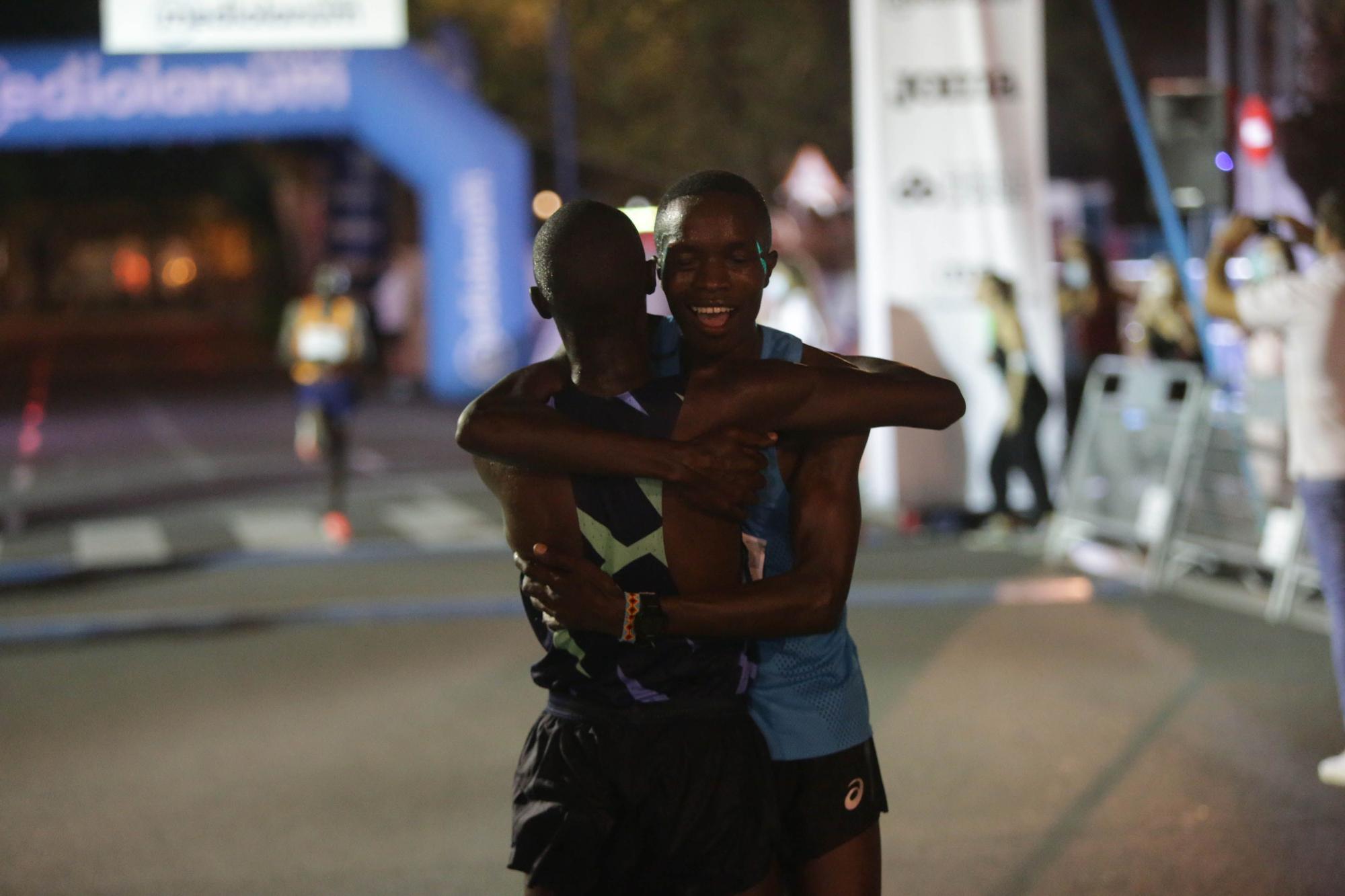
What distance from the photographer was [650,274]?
112 inches

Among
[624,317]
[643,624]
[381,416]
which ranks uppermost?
[624,317]

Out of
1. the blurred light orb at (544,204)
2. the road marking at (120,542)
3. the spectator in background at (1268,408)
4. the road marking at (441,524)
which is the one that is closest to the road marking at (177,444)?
the road marking at (120,542)

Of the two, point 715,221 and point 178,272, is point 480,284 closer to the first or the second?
point 715,221

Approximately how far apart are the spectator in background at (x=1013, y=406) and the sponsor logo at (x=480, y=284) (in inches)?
570

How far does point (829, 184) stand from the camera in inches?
716

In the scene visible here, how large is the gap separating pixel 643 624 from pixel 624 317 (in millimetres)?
491

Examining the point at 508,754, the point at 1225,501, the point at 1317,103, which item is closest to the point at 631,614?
the point at 508,754

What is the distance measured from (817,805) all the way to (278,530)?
10.9 meters

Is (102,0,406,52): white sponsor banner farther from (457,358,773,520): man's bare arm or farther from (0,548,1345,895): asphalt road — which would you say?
(457,358,773,520): man's bare arm

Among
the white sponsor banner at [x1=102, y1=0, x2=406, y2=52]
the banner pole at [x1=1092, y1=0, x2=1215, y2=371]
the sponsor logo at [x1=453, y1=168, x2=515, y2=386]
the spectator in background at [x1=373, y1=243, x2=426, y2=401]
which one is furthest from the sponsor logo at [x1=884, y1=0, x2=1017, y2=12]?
→ the spectator in background at [x1=373, y1=243, x2=426, y2=401]

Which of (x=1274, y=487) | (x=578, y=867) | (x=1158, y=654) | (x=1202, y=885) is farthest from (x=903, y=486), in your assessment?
(x=578, y=867)

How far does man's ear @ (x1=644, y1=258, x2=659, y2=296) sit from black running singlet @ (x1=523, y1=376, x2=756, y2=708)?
16 centimetres

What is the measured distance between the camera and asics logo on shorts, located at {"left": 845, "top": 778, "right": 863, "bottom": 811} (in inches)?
123

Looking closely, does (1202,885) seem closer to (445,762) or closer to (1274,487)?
(445,762)
